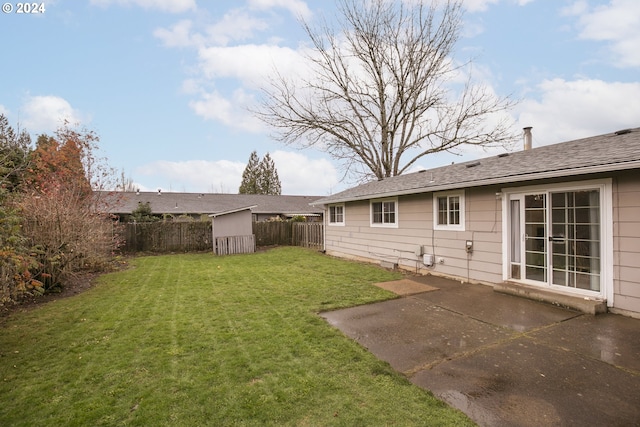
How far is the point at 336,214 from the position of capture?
44.3 ft

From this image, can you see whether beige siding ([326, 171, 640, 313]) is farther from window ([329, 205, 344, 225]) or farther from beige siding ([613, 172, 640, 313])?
window ([329, 205, 344, 225])

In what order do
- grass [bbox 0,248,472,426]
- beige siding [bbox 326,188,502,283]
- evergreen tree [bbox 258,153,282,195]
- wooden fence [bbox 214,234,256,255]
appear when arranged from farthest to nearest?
evergreen tree [bbox 258,153,282,195] → wooden fence [bbox 214,234,256,255] → beige siding [bbox 326,188,502,283] → grass [bbox 0,248,472,426]

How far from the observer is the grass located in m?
2.40

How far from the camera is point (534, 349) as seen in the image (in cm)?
354

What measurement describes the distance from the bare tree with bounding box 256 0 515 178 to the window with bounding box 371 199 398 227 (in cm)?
905

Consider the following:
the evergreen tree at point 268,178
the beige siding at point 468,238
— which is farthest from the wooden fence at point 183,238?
the evergreen tree at point 268,178

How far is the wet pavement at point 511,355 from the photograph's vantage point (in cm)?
244

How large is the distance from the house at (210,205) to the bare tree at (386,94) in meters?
8.24

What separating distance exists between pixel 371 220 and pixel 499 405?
853 cm

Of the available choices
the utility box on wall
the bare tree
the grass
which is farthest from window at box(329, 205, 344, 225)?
the grass

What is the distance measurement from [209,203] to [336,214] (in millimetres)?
17273

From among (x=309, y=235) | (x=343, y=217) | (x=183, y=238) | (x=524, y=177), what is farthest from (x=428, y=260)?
(x=183, y=238)

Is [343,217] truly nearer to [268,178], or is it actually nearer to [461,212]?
[461,212]

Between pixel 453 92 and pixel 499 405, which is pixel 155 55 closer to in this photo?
pixel 499 405
